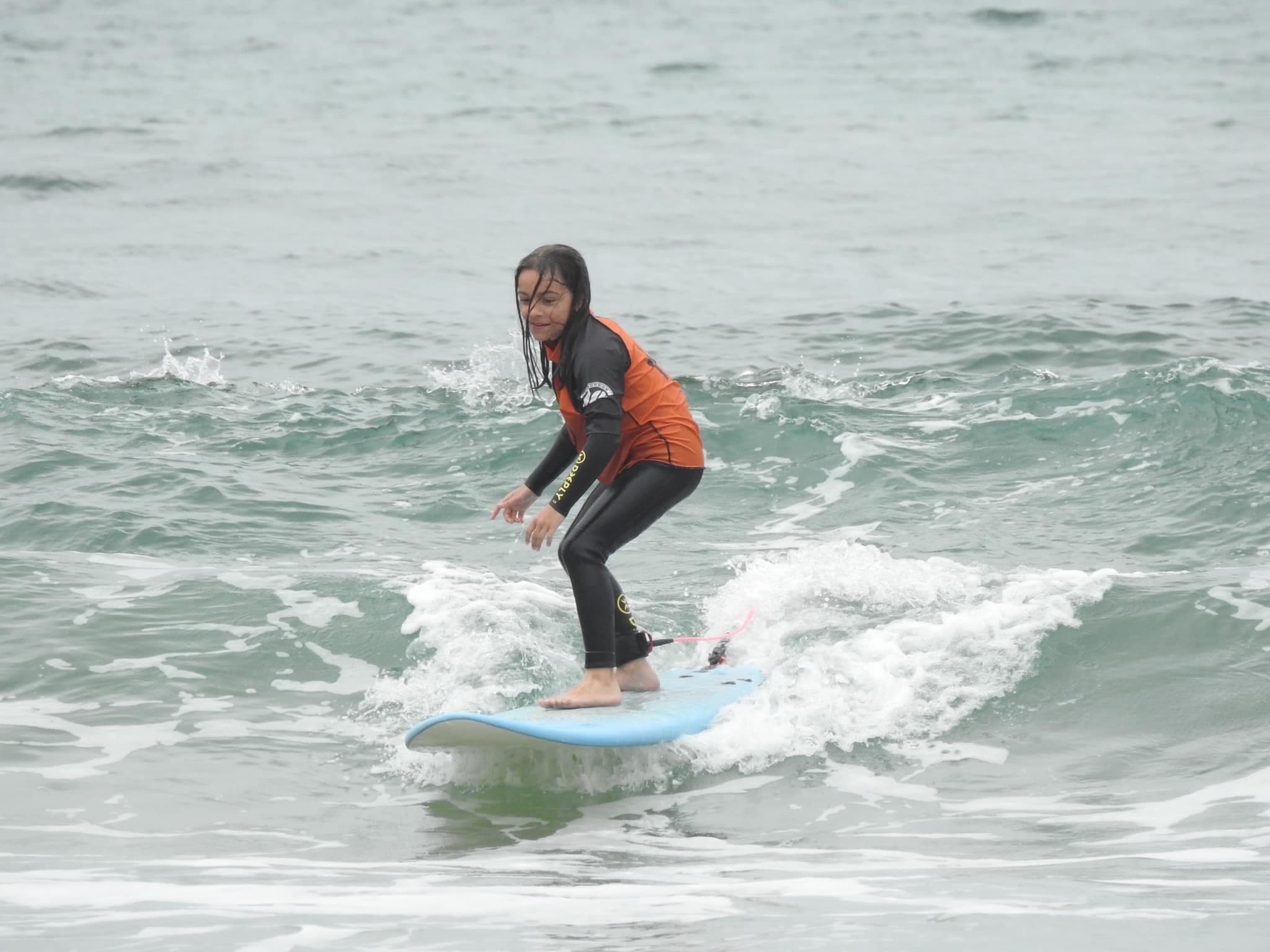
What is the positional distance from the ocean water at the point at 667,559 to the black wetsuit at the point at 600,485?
0.59 m

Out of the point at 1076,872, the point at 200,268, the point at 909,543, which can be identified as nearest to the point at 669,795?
the point at 1076,872

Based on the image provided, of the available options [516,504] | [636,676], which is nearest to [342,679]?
[636,676]

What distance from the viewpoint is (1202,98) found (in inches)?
1161

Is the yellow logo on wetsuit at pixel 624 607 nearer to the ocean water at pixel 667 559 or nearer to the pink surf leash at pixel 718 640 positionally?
the pink surf leash at pixel 718 640

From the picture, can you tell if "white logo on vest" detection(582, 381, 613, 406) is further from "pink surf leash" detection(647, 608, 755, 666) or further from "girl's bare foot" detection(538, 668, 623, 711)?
"pink surf leash" detection(647, 608, 755, 666)

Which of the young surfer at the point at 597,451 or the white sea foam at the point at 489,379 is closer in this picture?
the young surfer at the point at 597,451

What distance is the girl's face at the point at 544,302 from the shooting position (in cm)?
518

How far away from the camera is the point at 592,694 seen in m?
5.46

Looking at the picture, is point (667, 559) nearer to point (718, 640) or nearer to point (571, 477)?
point (718, 640)

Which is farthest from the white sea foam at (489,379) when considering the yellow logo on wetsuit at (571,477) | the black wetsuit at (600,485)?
the yellow logo on wetsuit at (571,477)

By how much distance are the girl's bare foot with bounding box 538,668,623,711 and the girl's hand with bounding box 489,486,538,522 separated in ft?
2.15

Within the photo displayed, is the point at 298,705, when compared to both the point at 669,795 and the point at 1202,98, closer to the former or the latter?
the point at 669,795

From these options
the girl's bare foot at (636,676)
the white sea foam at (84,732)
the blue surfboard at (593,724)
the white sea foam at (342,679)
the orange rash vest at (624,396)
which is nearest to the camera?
the blue surfboard at (593,724)

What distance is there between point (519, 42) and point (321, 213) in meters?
17.8
